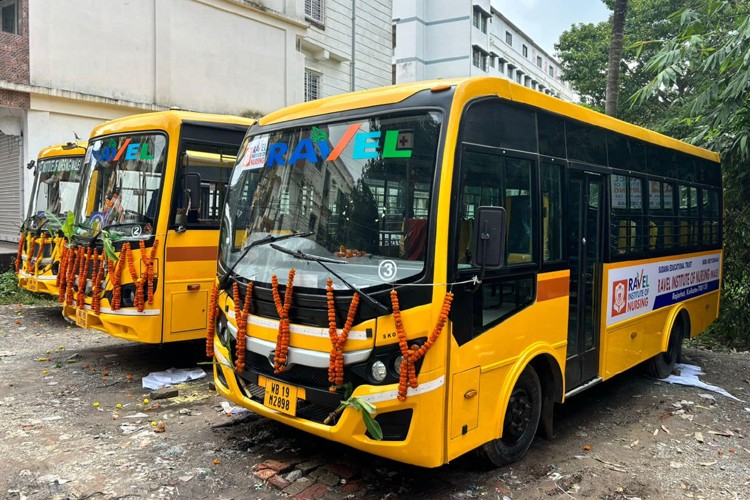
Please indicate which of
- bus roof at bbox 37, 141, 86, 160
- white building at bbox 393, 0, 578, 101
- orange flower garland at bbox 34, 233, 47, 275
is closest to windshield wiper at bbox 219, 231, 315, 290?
orange flower garland at bbox 34, 233, 47, 275

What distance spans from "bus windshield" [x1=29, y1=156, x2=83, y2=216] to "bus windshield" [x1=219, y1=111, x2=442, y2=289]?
268 inches

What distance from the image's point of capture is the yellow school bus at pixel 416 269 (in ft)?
12.1

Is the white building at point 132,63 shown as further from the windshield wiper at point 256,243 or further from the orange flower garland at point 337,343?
the orange flower garland at point 337,343

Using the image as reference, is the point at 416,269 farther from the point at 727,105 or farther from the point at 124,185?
the point at 727,105

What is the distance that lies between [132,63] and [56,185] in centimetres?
563

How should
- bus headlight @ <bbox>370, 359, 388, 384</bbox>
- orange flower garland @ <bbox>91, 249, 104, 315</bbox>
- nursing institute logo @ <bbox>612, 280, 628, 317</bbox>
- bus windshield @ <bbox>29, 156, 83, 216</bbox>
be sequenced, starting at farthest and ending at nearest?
bus windshield @ <bbox>29, 156, 83, 216</bbox>
orange flower garland @ <bbox>91, 249, 104, 315</bbox>
nursing institute logo @ <bbox>612, 280, 628, 317</bbox>
bus headlight @ <bbox>370, 359, 388, 384</bbox>

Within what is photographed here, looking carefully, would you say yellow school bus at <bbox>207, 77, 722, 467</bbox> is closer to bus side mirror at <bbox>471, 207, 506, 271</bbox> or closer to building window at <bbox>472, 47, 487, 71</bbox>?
bus side mirror at <bbox>471, 207, 506, 271</bbox>

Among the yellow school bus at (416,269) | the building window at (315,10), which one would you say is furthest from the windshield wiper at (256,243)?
Result: the building window at (315,10)

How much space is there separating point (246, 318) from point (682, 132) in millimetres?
13677

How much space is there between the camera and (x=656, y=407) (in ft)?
20.3

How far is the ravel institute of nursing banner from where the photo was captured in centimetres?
581

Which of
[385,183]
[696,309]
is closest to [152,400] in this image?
[385,183]

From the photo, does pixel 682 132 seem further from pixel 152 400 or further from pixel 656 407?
pixel 152 400

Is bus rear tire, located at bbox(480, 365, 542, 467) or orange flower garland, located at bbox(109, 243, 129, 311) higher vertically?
orange flower garland, located at bbox(109, 243, 129, 311)
